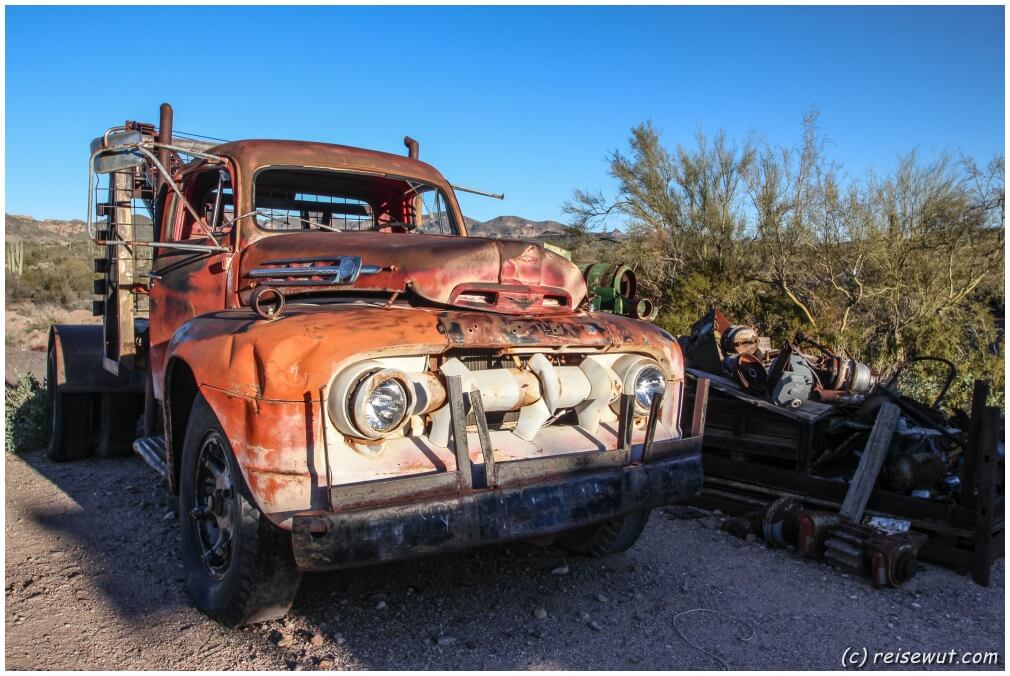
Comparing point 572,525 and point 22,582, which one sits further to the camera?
point 22,582

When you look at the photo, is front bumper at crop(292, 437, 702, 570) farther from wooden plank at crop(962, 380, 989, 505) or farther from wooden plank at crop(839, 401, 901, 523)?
wooden plank at crop(962, 380, 989, 505)

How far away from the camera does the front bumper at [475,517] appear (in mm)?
2598

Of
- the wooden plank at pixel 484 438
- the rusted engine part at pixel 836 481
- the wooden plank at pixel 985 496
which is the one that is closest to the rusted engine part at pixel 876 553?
the rusted engine part at pixel 836 481

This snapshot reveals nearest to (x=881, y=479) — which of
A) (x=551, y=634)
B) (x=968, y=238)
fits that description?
(x=551, y=634)

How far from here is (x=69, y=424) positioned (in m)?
6.10

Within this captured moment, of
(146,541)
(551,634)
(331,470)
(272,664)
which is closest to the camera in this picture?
(331,470)

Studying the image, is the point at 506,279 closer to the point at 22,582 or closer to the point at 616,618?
the point at 616,618

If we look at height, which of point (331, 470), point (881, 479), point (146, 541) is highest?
point (331, 470)

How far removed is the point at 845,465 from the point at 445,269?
3.58 m

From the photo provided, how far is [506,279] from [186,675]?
6.72 ft

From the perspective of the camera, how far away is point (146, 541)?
4.32m

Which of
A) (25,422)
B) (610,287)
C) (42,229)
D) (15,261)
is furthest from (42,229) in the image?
(610,287)

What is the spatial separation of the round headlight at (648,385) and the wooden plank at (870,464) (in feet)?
6.15

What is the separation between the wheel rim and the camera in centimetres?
310
